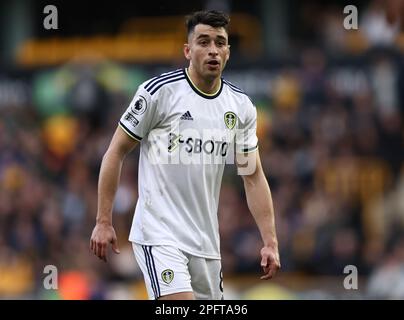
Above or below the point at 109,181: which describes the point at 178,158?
above

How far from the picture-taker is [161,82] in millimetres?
8445

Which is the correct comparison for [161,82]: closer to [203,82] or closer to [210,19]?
[203,82]

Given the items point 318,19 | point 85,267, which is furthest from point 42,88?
point 318,19

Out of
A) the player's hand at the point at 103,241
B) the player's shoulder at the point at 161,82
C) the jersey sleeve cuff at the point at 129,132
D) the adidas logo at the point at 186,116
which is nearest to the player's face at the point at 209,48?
the player's shoulder at the point at 161,82

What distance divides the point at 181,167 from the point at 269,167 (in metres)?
9.54

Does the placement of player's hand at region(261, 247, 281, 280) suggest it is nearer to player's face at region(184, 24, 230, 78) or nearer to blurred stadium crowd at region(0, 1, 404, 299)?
player's face at region(184, 24, 230, 78)

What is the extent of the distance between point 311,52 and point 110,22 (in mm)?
6460

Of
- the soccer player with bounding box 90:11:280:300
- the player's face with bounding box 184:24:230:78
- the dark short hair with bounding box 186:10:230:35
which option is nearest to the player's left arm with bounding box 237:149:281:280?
the soccer player with bounding box 90:11:280:300

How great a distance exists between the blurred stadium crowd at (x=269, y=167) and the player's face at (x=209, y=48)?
746 cm

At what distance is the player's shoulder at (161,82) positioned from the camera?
8.38m

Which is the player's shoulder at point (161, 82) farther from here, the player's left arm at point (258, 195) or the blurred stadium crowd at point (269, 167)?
the blurred stadium crowd at point (269, 167)

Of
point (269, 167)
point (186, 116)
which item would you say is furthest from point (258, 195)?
point (269, 167)

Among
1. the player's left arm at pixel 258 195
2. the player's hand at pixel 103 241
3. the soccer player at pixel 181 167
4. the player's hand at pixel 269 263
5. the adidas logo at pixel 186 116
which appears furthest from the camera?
the player's left arm at pixel 258 195
